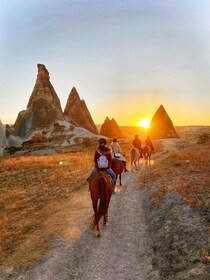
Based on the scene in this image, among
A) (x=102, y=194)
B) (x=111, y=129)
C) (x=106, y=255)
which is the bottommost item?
(x=106, y=255)

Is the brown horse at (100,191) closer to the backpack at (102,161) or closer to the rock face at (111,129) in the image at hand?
the backpack at (102,161)

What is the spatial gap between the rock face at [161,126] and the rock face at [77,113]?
22898mm

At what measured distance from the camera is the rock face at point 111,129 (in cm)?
9275

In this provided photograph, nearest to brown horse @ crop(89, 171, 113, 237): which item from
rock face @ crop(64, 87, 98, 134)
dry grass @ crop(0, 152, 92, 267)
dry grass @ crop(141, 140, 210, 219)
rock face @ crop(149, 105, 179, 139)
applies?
dry grass @ crop(0, 152, 92, 267)

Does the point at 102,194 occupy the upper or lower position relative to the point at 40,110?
lower

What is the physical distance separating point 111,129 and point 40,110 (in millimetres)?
23973

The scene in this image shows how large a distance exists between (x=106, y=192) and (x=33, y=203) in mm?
7253

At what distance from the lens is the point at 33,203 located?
17.0 metres

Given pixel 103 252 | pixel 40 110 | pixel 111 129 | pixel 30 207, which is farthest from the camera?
pixel 111 129

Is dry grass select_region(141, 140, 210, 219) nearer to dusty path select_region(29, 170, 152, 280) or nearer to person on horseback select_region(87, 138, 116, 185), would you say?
dusty path select_region(29, 170, 152, 280)

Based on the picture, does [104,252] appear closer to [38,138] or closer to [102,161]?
[102,161]

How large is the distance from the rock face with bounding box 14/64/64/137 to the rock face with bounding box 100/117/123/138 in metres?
15.7

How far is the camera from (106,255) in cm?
976

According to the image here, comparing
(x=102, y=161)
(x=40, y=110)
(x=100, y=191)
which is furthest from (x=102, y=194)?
(x=40, y=110)
